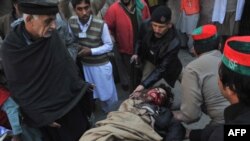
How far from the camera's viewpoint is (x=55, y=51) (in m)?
3.01

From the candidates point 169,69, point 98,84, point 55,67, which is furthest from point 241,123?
point 98,84

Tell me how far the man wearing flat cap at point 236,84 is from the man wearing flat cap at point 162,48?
164 cm

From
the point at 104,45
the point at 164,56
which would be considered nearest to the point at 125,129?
the point at 164,56

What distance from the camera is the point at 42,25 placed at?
286 cm

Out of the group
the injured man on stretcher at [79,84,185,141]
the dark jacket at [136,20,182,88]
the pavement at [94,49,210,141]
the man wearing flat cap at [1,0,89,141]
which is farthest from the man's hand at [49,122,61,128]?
the dark jacket at [136,20,182,88]

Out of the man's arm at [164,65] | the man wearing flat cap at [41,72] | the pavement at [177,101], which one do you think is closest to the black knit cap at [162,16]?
the man's arm at [164,65]

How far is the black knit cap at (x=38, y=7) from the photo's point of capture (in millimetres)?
2781

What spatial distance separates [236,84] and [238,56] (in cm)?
15

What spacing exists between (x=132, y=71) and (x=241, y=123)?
276 cm

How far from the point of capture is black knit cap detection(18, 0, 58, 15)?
2781mm

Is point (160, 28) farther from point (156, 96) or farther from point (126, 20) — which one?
point (126, 20)

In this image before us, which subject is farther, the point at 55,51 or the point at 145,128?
the point at 55,51

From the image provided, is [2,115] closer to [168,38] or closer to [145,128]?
[145,128]

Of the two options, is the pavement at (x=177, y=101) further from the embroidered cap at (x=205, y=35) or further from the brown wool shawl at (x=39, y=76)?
the brown wool shawl at (x=39, y=76)
